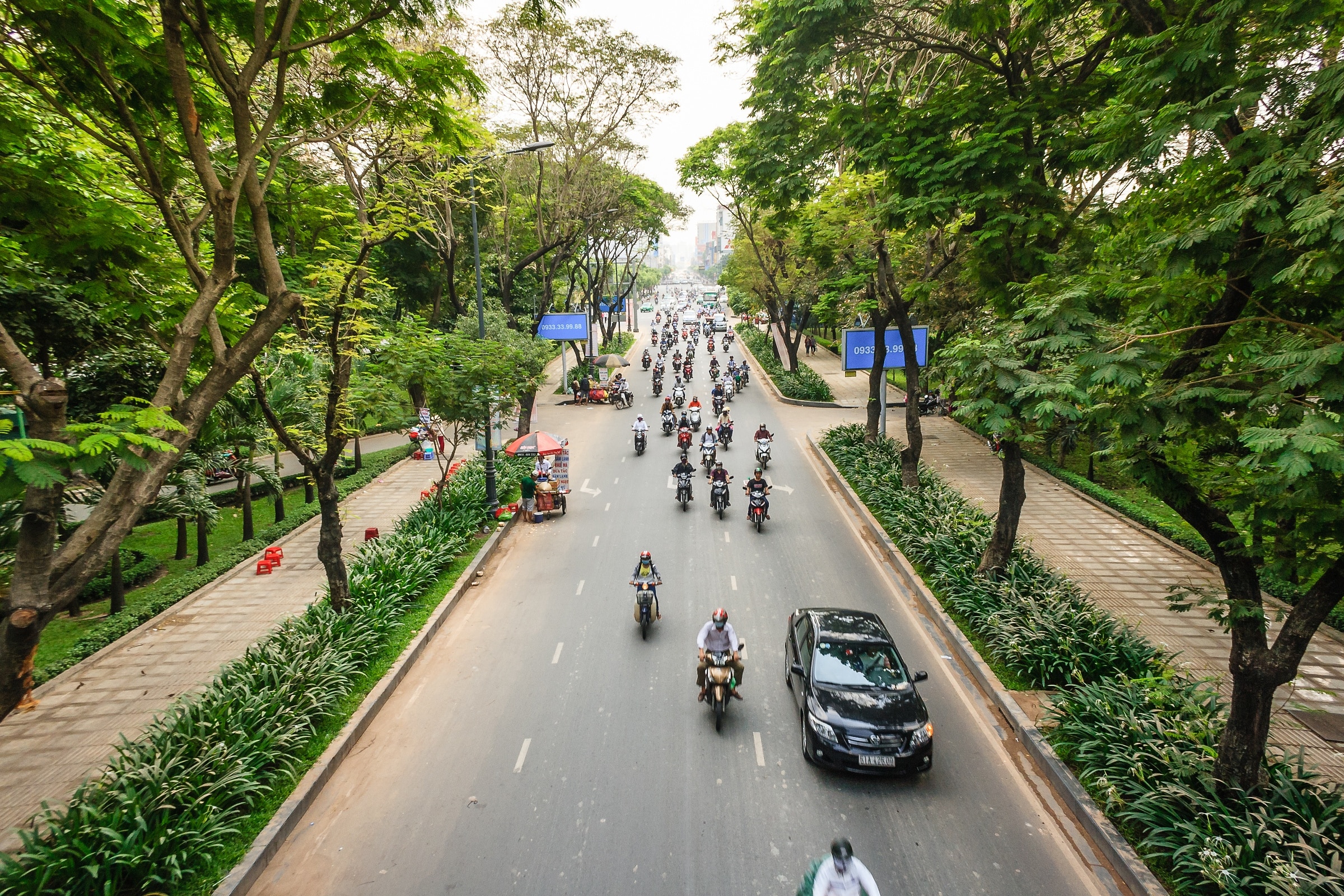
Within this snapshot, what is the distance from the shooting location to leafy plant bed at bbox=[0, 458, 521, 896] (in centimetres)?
539

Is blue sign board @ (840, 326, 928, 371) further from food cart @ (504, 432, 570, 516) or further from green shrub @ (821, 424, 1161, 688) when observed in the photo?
food cart @ (504, 432, 570, 516)

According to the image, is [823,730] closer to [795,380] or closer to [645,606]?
[645,606]

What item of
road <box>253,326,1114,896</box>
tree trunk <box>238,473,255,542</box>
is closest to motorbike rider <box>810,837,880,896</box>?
road <box>253,326,1114,896</box>

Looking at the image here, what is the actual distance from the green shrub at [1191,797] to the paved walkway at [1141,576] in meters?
1.24

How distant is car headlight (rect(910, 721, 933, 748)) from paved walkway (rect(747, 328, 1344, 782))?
3867mm

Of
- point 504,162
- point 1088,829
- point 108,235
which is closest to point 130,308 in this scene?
point 108,235

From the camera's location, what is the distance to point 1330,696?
340 inches

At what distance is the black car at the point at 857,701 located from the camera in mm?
7008

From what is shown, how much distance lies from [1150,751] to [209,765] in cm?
993

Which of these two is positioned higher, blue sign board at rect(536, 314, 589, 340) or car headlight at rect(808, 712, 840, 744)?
blue sign board at rect(536, 314, 589, 340)

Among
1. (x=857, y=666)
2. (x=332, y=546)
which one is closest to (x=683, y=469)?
(x=332, y=546)

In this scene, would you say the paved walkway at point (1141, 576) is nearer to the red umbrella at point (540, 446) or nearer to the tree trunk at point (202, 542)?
the red umbrella at point (540, 446)

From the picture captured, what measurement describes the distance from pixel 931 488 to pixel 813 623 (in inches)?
368

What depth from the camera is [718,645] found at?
8438 millimetres
